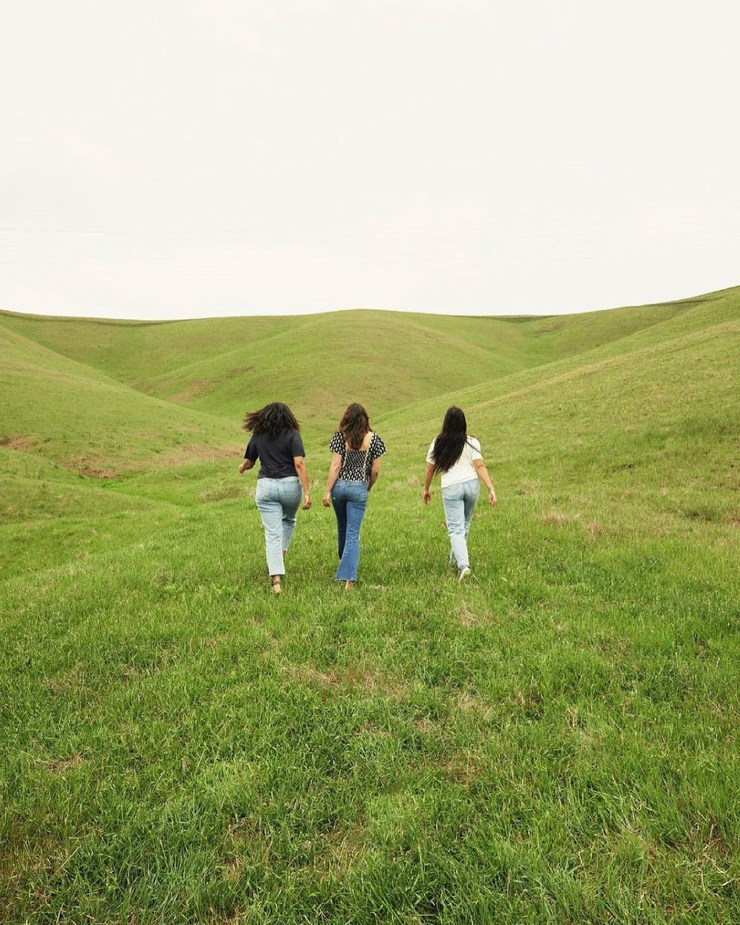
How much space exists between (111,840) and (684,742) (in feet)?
14.7

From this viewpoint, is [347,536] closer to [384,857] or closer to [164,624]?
[164,624]

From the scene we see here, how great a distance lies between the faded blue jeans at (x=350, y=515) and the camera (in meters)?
8.38

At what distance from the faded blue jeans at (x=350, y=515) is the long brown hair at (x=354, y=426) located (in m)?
0.71

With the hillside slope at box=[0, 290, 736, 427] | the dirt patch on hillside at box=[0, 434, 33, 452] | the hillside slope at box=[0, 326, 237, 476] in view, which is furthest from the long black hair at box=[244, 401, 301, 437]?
the hillside slope at box=[0, 290, 736, 427]

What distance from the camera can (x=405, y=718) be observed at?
469 cm

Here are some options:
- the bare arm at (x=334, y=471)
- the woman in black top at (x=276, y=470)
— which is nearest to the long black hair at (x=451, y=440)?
the bare arm at (x=334, y=471)

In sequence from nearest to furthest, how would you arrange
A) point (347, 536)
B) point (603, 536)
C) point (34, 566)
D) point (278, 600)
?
point (278, 600)
point (347, 536)
point (603, 536)
point (34, 566)

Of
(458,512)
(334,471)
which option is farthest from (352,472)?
(458,512)

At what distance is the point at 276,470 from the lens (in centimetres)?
853

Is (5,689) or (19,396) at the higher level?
(19,396)

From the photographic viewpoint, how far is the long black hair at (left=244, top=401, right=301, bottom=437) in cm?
853

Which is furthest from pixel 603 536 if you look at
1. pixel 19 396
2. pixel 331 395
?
pixel 331 395

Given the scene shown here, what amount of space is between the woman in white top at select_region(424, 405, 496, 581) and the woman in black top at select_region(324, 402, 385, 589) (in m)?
1.17

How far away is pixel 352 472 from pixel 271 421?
167 centimetres
